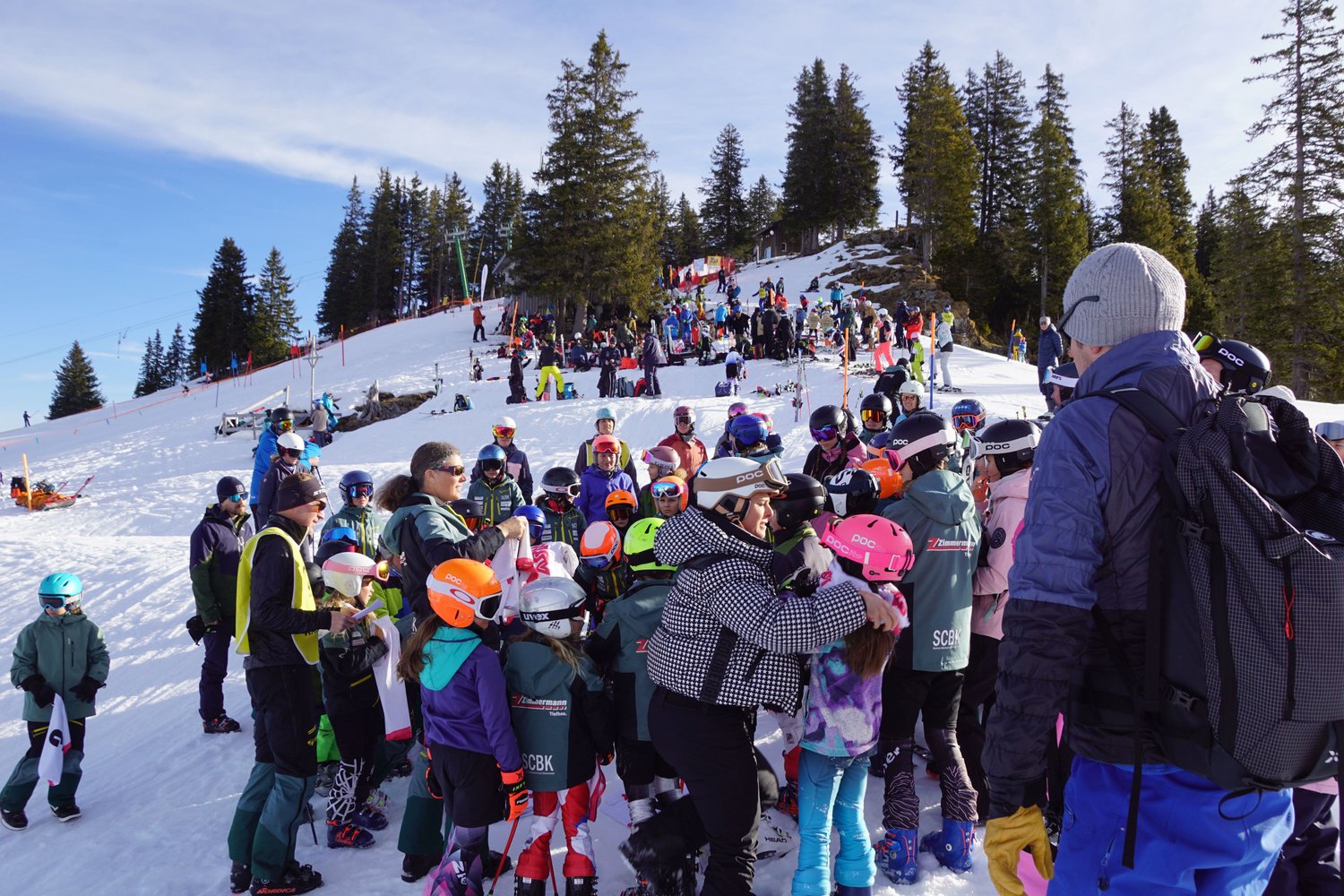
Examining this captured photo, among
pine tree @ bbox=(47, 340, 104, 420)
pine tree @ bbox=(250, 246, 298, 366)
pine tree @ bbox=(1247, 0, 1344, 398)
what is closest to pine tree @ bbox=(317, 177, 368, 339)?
pine tree @ bbox=(250, 246, 298, 366)

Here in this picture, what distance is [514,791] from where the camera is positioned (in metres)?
3.51

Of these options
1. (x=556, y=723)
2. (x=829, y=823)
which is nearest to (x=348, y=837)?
(x=556, y=723)

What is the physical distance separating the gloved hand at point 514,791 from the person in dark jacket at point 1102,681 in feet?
7.20

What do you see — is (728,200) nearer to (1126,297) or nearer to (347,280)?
(347,280)

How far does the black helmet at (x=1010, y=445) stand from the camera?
407 centimetres

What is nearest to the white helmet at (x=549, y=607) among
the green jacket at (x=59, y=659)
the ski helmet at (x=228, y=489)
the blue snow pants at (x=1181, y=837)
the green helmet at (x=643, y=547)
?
the green helmet at (x=643, y=547)

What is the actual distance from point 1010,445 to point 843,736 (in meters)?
1.86

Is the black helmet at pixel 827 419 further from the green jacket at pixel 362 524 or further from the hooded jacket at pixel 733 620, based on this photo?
the hooded jacket at pixel 733 620

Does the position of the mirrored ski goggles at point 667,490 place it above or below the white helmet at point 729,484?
below

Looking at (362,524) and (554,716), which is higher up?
(362,524)

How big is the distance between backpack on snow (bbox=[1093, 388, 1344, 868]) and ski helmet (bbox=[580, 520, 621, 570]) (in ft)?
11.1

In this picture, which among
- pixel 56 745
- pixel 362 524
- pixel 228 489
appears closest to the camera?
pixel 56 745

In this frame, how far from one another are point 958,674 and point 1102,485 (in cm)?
218

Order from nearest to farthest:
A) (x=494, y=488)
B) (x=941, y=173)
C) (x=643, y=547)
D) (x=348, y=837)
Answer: (x=643, y=547), (x=348, y=837), (x=494, y=488), (x=941, y=173)
